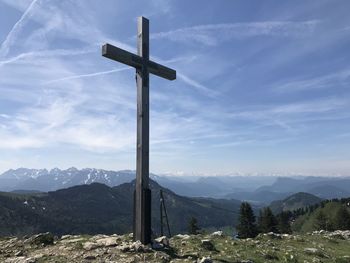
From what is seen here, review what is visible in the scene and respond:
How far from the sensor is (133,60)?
13.3 meters

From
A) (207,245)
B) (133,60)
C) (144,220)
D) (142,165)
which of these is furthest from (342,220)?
Result: (133,60)

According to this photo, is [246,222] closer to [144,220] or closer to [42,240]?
[42,240]

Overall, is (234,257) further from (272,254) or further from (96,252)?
(96,252)

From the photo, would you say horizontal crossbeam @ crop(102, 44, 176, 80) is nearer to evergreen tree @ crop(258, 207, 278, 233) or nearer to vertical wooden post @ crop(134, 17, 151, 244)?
vertical wooden post @ crop(134, 17, 151, 244)

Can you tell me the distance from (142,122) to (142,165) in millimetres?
1506

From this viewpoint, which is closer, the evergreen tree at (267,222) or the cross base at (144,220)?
the cross base at (144,220)

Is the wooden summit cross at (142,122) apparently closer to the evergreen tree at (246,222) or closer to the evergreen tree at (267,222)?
the evergreen tree at (246,222)

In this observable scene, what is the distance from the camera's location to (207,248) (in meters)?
14.7

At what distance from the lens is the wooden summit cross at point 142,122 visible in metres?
12.6

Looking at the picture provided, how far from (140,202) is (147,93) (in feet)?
12.6

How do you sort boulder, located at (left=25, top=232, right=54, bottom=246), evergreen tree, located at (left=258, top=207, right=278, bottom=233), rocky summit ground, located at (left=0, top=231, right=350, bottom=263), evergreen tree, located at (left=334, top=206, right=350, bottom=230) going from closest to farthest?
rocky summit ground, located at (left=0, top=231, right=350, bottom=263) < boulder, located at (left=25, top=232, right=54, bottom=246) < evergreen tree, located at (left=258, top=207, right=278, bottom=233) < evergreen tree, located at (left=334, top=206, right=350, bottom=230)

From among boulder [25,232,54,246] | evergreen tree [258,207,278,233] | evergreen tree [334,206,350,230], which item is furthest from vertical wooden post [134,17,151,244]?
evergreen tree [334,206,350,230]

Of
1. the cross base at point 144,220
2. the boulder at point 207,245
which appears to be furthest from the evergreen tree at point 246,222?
the cross base at point 144,220

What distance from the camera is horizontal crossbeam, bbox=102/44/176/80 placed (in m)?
12.5
